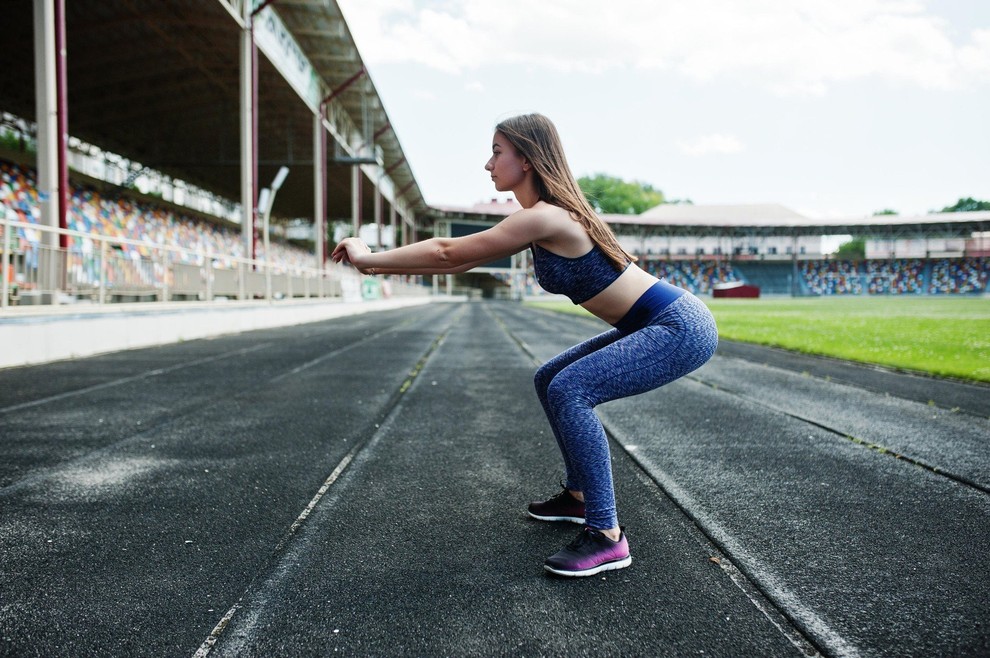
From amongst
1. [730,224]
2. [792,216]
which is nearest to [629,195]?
[792,216]

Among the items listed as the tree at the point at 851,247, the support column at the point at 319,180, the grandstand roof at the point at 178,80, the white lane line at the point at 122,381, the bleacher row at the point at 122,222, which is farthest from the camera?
the tree at the point at 851,247

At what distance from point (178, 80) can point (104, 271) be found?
66.8 ft

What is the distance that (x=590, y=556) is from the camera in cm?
238

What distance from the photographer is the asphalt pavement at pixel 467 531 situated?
6.46 ft

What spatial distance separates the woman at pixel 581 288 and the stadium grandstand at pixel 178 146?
316 inches

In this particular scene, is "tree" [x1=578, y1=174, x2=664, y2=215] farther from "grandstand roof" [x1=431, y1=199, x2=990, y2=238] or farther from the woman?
the woman

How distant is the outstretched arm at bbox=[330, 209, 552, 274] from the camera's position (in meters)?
2.33

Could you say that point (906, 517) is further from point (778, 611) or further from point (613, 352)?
point (613, 352)

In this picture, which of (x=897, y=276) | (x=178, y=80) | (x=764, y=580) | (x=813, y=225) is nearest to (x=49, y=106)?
(x=764, y=580)

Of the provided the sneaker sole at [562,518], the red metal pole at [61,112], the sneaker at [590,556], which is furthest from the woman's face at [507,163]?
the red metal pole at [61,112]

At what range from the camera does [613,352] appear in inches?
100

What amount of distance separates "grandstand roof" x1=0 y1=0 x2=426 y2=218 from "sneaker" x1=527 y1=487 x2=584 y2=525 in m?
20.2

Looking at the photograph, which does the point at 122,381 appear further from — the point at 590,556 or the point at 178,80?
the point at 178,80

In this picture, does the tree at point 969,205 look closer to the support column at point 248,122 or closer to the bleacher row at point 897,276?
the bleacher row at point 897,276
